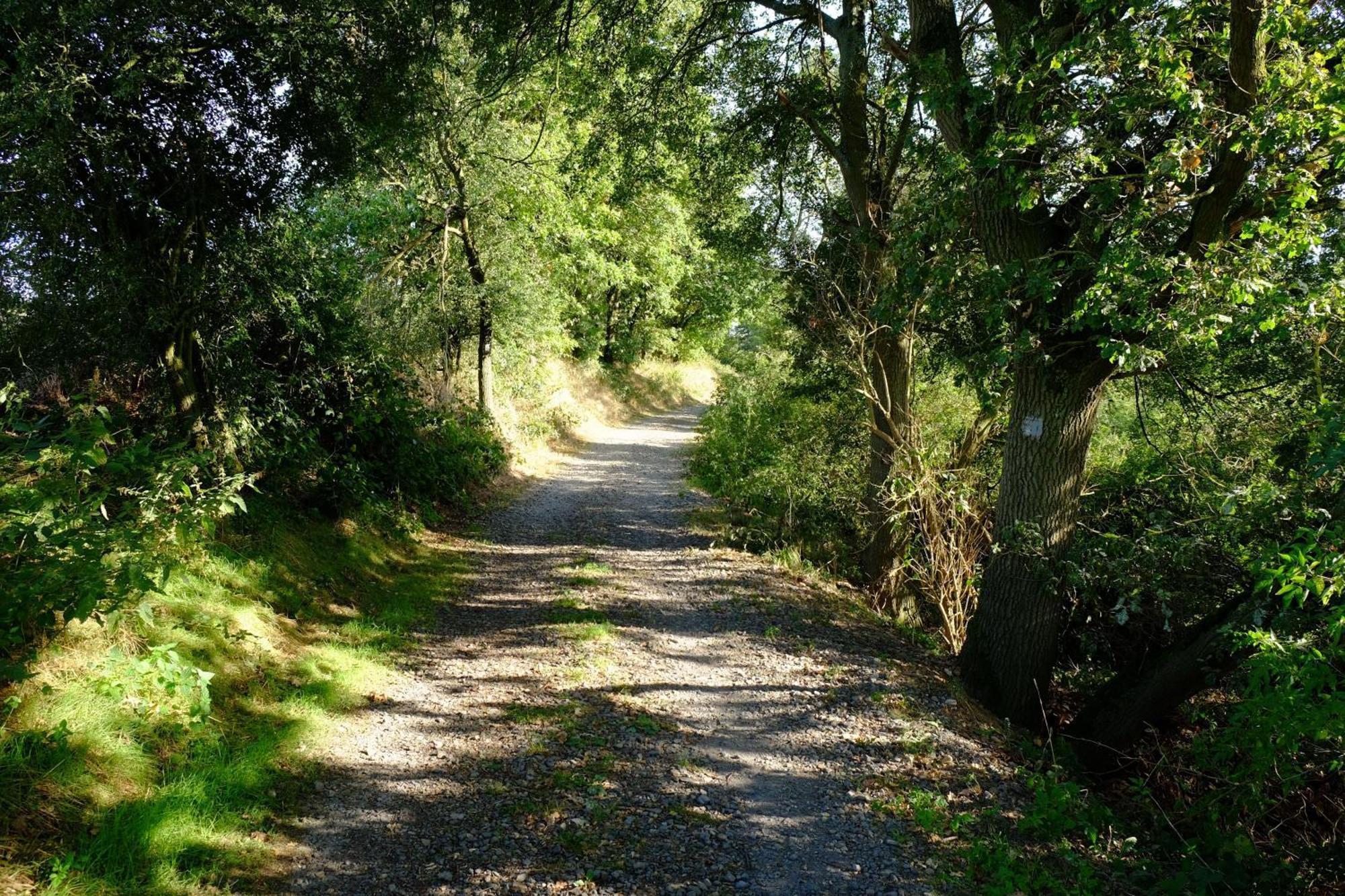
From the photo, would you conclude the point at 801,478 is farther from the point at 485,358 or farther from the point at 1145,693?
the point at 485,358

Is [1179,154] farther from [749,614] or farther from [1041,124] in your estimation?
[749,614]

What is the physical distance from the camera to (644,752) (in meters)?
5.12

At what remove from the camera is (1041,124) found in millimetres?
5430

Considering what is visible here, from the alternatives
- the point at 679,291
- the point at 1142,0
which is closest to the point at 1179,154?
A: the point at 1142,0

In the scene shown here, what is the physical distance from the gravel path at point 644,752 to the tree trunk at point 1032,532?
28.4 inches

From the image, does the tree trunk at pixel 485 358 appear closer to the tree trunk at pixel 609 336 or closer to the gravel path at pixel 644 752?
the gravel path at pixel 644 752

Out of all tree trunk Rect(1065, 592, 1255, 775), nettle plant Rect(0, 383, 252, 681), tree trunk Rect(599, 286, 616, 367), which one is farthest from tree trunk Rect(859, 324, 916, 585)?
tree trunk Rect(599, 286, 616, 367)

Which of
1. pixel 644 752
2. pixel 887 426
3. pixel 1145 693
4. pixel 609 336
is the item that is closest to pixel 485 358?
pixel 887 426

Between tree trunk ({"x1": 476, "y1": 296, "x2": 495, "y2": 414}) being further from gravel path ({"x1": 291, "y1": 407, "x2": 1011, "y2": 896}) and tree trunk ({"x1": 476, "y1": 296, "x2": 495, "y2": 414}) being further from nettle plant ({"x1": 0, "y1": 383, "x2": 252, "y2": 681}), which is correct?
nettle plant ({"x1": 0, "y1": 383, "x2": 252, "y2": 681})

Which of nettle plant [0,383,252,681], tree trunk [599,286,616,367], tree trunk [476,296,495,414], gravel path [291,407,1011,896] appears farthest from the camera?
tree trunk [599,286,616,367]

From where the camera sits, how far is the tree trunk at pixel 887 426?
9.37m

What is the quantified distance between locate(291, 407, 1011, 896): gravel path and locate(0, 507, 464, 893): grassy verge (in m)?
0.35

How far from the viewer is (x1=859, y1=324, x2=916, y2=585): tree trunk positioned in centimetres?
937

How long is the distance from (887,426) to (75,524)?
9.05 m
